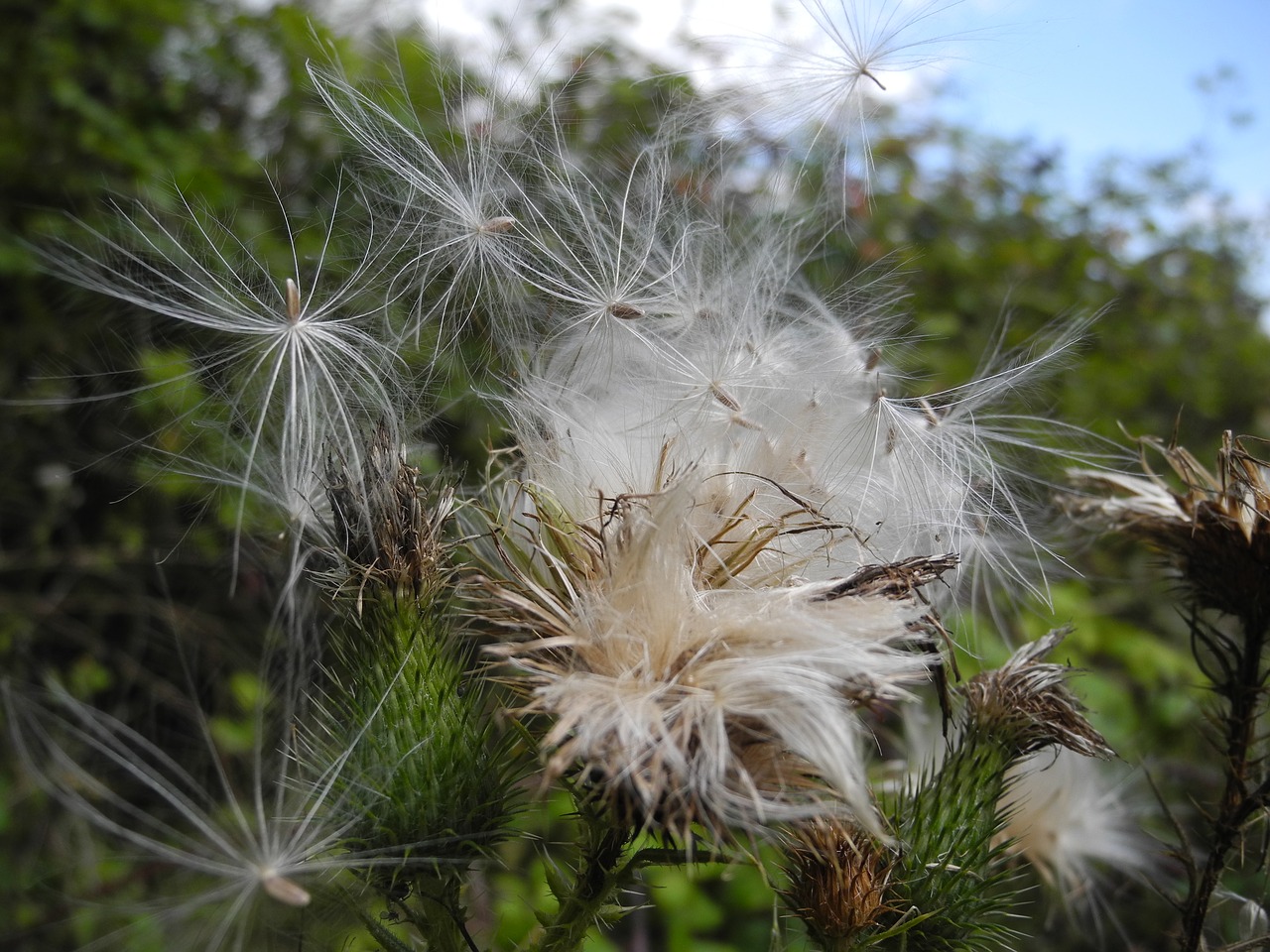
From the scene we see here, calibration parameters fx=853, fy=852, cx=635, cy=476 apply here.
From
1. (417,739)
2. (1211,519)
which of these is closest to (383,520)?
(417,739)

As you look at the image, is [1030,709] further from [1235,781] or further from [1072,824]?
Result: [1072,824]

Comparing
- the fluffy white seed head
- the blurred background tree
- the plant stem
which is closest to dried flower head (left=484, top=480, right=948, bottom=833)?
the plant stem

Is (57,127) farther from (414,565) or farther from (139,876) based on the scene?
(414,565)

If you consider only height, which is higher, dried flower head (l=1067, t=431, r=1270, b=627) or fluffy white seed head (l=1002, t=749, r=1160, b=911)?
dried flower head (l=1067, t=431, r=1270, b=627)

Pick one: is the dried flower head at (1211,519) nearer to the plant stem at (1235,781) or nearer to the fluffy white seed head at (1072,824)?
the plant stem at (1235,781)

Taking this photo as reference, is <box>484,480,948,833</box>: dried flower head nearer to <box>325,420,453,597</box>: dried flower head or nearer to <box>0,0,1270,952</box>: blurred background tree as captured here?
<box>325,420,453,597</box>: dried flower head

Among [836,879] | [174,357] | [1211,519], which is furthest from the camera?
[174,357]

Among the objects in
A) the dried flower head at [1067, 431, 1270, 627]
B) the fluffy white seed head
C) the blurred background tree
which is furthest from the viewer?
the blurred background tree

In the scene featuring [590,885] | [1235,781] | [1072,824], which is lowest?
[590,885]
